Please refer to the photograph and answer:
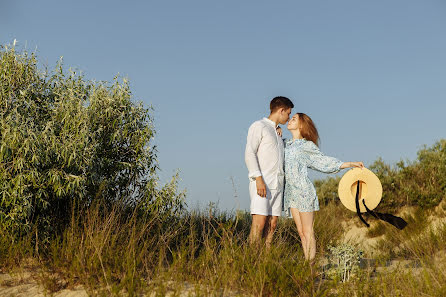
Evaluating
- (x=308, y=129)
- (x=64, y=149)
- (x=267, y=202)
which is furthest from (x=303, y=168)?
(x=64, y=149)

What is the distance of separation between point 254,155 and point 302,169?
0.75 metres

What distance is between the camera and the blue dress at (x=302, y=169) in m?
6.22

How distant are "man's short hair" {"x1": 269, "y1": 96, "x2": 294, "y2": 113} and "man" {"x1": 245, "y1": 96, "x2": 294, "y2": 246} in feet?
0.91

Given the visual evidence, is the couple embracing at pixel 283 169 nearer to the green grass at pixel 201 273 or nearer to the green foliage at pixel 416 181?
the green grass at pixel 201 273

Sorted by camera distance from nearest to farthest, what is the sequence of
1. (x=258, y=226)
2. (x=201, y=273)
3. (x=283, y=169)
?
(x=201, y=273)
(x=258, y=226)
(x=283, y=169)

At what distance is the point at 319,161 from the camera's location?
6.35 metres

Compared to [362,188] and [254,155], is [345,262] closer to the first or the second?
[362,188]

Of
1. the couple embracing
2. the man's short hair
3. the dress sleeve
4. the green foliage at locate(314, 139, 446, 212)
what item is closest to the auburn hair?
the couple embracing

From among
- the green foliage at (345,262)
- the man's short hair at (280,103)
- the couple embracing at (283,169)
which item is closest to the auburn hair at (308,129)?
the couple embracing at (283,169)

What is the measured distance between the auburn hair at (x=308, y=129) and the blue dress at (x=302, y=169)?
75mm

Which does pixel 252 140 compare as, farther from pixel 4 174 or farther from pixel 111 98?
pixel 4 174

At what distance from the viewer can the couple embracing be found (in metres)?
6.11

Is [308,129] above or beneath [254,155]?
above

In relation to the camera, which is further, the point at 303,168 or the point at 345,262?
the point at 303,168
